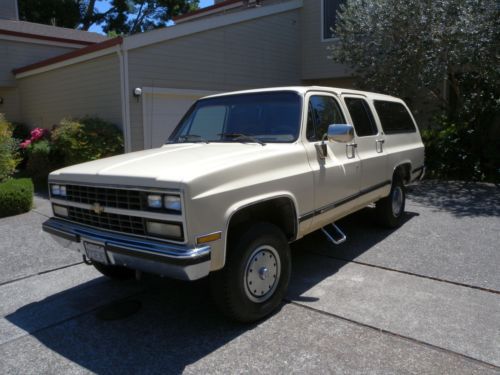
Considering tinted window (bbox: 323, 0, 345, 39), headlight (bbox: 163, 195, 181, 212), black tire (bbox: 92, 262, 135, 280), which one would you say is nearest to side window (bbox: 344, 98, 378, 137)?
headlight (bbox: 163, 195, 181, 212)

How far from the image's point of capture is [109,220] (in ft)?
12.0

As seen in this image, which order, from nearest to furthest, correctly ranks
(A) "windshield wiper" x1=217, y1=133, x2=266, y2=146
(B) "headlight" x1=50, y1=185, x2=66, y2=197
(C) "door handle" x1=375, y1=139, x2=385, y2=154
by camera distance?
(B) "headlight" x1=50, y1=185, x2=66, y2=197, (A) "windshield wiper" x1=217, y1=133, x2=266, y2=146, (C) "door handle" x1=375, y1=139, x2=385, y2=154

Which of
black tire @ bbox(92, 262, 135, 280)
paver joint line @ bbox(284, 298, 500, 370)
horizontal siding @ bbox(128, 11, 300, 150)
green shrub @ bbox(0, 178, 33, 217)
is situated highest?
horizontal siding @ bbox(128, 11, 300, 150)

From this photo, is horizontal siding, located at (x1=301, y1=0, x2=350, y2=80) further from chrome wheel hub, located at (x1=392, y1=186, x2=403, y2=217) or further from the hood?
the hood

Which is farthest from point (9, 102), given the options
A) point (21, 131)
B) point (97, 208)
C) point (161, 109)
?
point (97, 208)

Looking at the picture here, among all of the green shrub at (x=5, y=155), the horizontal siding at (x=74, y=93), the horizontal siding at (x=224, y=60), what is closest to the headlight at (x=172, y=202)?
the green shrub at (x=5, y=155)

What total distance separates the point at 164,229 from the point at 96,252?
759 millimetres

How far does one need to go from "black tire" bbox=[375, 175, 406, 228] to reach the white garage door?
5.74 m

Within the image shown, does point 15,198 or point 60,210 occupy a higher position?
point 60,210

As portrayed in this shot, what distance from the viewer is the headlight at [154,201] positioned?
3248 mm

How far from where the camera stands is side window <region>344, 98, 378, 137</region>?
17.9 ft

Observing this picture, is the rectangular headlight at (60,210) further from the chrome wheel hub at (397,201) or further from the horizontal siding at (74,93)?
the horizontal siding at (74,93)

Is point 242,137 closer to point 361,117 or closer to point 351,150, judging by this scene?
point 351,150

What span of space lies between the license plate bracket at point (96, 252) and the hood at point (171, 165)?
0.53 meters
